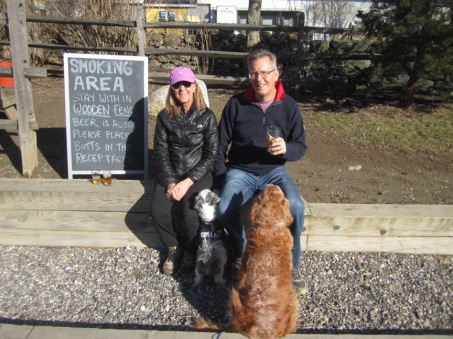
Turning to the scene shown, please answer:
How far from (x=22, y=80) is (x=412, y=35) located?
6.14 m

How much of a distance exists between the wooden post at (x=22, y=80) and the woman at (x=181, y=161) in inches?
71.5

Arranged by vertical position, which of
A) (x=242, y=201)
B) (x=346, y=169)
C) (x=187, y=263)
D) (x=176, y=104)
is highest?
(x=176, y=104)

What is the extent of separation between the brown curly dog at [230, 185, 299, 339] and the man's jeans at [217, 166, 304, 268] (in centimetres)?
41

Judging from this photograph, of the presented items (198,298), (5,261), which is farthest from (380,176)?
(5,261)

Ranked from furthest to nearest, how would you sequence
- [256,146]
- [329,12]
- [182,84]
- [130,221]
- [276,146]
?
1. [329,12]
2. [130,221]
3. [256,146]
4. [182,84]
5. [276,146]

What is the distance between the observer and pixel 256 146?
133 inches

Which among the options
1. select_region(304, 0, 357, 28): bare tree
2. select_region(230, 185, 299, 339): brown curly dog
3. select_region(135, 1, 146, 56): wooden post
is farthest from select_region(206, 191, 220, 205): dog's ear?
select_region(304, 0, 357, 28): bare tree

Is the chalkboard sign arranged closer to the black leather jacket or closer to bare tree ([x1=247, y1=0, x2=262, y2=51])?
the black leather jacket

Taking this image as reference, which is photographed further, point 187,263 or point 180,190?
point 187,263

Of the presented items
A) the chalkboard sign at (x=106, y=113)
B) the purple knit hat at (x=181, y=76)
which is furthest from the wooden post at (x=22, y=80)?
the purple knit hat at (x=181, y=76)

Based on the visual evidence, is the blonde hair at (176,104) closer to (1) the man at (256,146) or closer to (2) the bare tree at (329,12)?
(1) the man at (256,146)

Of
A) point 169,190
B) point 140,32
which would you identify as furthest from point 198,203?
point 140,32

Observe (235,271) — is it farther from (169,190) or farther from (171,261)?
(169,190)

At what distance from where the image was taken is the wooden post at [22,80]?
4.05m
